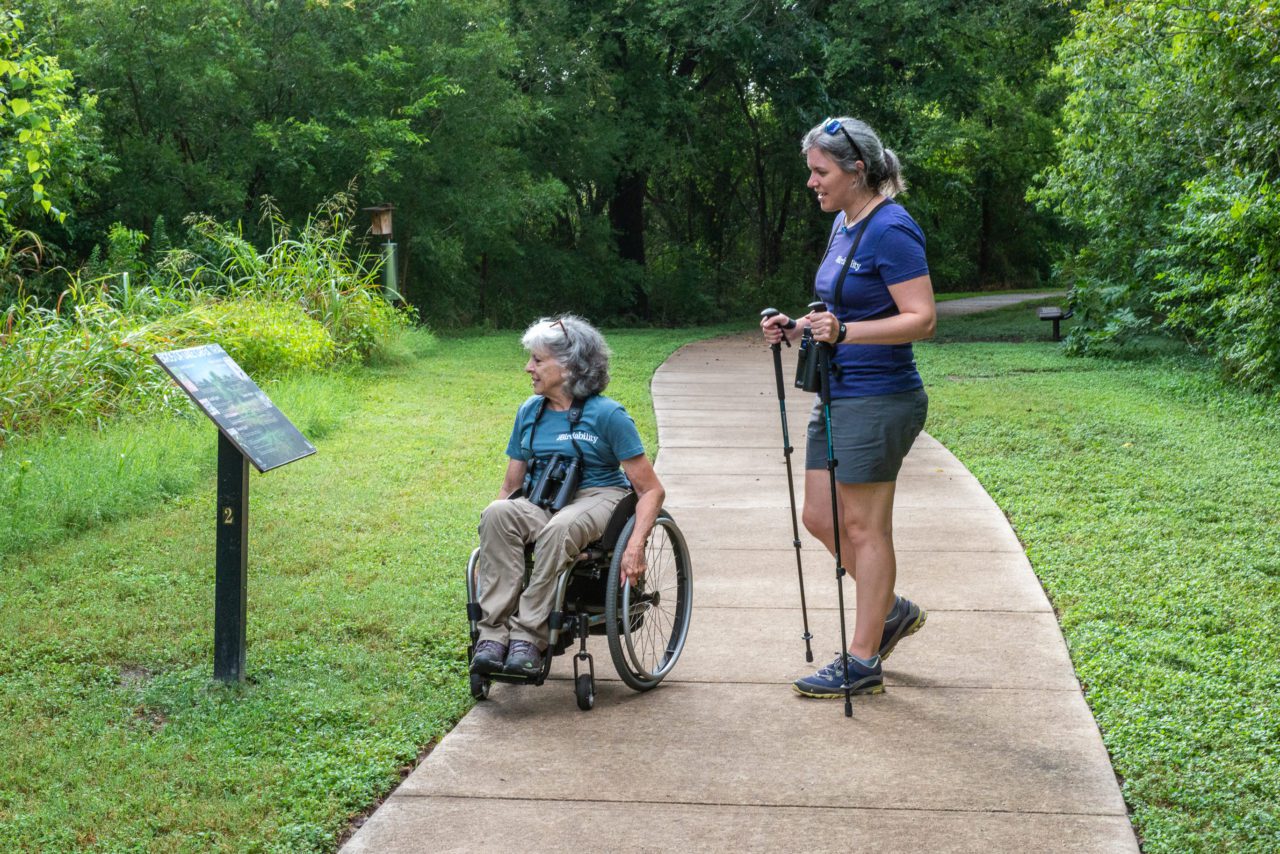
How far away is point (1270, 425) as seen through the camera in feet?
34.2

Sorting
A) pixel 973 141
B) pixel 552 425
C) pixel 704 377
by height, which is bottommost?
pixel 704 377

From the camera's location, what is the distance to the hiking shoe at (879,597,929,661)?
16.5 feet

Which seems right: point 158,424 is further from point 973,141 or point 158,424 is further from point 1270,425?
point 973,141

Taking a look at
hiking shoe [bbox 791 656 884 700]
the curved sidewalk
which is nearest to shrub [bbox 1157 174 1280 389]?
the curved sidewalk

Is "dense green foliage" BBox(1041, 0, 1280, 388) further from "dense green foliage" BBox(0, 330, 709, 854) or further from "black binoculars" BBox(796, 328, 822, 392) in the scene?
"black binoculars" BBox(796, 328, 822, 392)

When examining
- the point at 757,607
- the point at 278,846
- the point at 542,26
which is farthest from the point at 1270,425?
the point at 542,26

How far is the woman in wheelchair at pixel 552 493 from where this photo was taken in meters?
4.74

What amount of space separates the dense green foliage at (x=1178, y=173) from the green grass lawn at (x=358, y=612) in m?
1.35

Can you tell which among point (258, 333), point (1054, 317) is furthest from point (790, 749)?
point (1054, 317)

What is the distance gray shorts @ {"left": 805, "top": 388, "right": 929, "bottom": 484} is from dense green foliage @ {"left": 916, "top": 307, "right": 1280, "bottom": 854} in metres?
1.13

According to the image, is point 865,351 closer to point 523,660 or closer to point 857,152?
point 857,152

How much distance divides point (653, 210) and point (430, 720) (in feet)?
87.3

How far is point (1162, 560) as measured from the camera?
21.5 ft

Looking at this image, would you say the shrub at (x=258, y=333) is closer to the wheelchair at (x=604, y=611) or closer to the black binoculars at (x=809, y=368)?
the wheelchair at (x=604, y=611)
